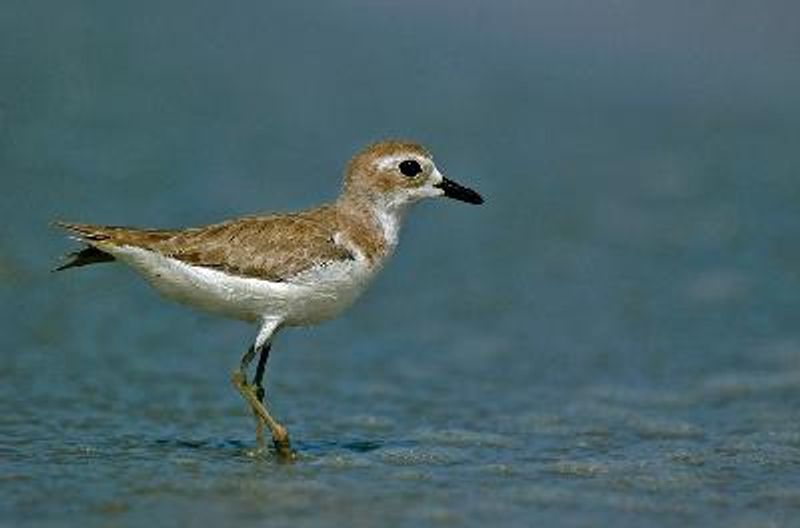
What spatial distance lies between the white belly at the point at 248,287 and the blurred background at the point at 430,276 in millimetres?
850

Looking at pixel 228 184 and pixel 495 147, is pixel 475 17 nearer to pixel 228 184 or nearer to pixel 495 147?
pixel 495 147

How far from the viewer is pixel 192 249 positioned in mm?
9812

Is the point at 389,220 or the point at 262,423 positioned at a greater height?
the point at 389,220

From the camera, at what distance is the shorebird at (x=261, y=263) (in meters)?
9.77

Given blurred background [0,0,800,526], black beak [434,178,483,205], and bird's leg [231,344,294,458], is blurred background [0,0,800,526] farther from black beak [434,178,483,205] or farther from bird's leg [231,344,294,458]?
black beak [434,178,483,205]

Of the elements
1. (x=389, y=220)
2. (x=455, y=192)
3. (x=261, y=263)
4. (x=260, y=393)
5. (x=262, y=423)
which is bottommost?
(x=262, y=423)

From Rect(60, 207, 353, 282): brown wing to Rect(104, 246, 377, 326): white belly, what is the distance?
0.15ft

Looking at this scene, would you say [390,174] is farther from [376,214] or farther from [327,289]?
[327,289]

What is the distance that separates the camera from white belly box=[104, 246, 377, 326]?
976 centimetres

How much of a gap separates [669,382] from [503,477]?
11.6 feet

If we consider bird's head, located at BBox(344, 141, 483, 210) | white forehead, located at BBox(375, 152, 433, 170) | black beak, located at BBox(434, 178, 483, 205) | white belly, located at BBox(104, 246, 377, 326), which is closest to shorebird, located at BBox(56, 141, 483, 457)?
white belly, located at BBox(104, 246, 377, 326)

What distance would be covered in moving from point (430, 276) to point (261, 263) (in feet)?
18.9

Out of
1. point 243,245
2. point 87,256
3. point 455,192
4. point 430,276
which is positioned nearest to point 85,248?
point 87,256

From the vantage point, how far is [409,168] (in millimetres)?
10352
